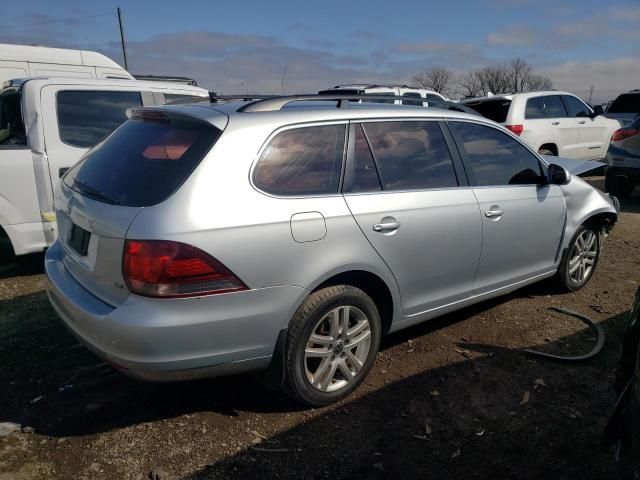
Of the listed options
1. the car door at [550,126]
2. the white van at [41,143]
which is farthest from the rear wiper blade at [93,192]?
the car door at [550,126]

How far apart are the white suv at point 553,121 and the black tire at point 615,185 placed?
1309 mm

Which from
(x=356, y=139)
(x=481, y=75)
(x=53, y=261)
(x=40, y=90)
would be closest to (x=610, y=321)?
(x=356, y=139)

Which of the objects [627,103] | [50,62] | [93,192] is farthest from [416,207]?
[627,103]

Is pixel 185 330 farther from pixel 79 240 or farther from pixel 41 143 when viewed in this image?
pixel 41 143

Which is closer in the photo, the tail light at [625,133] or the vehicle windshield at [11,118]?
the vehicle windshield at [11,118]

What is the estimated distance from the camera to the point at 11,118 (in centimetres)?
Answer: 550

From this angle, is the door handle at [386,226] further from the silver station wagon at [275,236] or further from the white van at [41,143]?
the white van at [41,143]

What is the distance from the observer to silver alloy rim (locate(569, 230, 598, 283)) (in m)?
4.74

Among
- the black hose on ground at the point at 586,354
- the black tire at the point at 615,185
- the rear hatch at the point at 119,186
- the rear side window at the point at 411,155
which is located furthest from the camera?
the black tire at the point at 615,185

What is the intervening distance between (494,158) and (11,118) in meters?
4.88

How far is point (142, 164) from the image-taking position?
2.78m

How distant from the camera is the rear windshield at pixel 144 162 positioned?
2578 mm

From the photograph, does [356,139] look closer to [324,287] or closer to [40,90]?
[324,287]

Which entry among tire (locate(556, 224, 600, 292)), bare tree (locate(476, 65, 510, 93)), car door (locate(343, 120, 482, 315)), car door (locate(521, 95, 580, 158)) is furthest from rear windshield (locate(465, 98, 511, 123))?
bare tree (locate(476, 65, 510, 93))
